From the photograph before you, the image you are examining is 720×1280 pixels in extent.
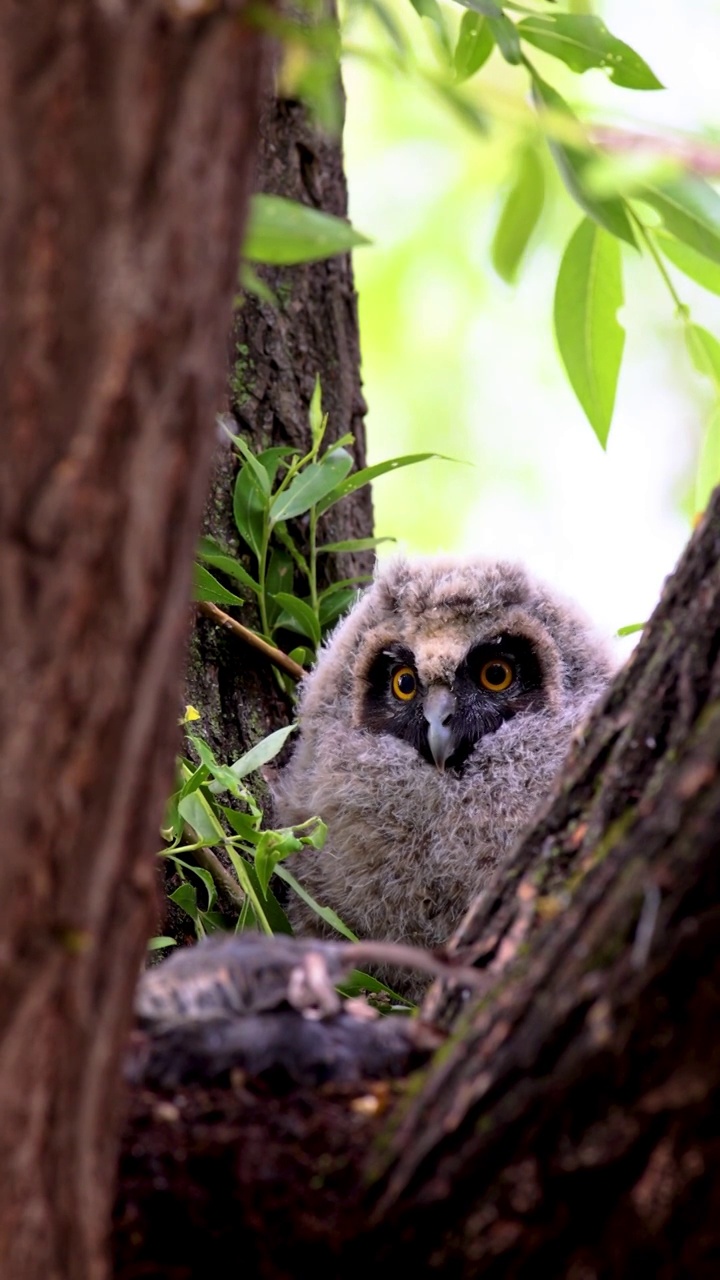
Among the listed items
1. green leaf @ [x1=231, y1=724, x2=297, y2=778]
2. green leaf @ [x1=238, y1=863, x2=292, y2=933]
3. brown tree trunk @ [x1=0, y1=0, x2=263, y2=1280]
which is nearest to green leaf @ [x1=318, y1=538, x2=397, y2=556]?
green leaf @ [x1=231, y1=724, x2=297, y2=778]

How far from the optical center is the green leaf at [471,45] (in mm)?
1886

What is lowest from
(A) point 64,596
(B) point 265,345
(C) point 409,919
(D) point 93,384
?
(C) point 409,919

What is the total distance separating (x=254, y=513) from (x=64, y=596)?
1968 millimetres

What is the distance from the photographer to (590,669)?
3004mm

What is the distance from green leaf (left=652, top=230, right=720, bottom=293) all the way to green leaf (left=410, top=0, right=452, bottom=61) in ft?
1.40

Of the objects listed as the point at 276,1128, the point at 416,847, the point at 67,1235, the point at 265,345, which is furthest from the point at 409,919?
the point at 67,1235

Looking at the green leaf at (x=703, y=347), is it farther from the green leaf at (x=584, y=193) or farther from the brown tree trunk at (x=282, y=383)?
the brown tree trunk at (x=282, y=383)

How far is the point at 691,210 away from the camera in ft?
5.37

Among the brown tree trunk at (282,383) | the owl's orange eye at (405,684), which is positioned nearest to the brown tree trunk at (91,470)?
the brown tree trunk at (282,383)

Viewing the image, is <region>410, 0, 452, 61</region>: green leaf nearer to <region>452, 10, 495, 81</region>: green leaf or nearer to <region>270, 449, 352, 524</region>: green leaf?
<region>452, 10, 495, 81</region>: green leaf

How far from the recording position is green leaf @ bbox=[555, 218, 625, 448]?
1.91 metres

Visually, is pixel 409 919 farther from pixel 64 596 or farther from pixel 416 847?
pixel 64 596

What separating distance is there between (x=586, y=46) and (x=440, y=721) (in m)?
1.44

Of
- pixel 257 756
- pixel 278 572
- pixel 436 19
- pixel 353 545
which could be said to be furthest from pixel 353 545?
pixel 436 19
